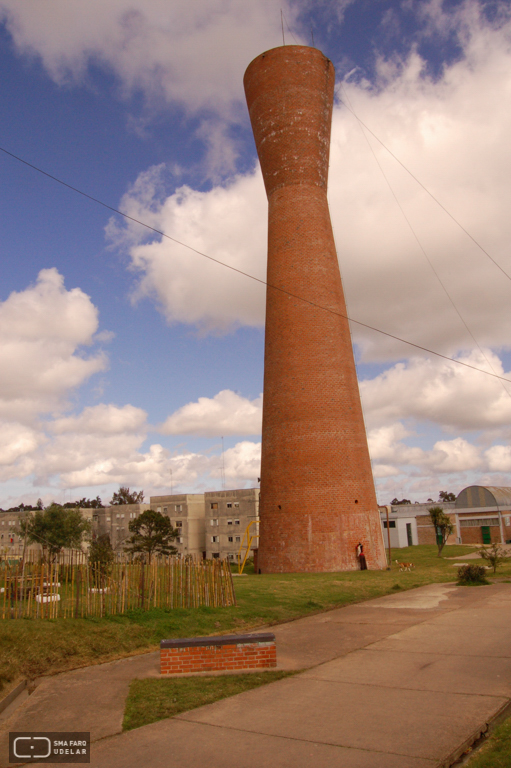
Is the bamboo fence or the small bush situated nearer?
the bamboo fence

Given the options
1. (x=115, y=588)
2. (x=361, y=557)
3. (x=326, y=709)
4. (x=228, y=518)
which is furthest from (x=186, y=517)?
(x=326, y=709)

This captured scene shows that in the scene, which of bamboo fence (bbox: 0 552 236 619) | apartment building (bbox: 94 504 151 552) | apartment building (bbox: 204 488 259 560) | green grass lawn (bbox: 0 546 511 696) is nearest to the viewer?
green grass lawn (bbox: 0 546 511 696)

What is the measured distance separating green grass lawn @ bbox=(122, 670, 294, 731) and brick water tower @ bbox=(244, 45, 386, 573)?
13383 mm

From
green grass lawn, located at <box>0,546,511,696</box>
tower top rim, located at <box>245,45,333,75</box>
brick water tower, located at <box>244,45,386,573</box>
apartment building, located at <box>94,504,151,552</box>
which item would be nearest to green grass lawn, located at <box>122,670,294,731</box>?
green grass lawn, located at <box>0,546,511,696</box>

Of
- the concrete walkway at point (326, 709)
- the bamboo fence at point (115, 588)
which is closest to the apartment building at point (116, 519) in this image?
the bamboo fence at point (115, 588)

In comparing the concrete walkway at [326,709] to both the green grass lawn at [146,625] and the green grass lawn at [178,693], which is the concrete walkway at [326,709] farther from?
the green grass lawn at [146,625]

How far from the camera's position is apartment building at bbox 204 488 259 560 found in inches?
2447

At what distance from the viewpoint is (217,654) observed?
822 centimetres

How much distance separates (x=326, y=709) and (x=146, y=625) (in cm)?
558

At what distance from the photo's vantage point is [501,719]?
5.86 m

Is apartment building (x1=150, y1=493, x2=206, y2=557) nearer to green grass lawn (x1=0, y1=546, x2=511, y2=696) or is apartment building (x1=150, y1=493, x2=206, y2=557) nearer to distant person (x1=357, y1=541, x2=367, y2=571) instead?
distant person (x1=357, y1=541, x2=367, y2=571)

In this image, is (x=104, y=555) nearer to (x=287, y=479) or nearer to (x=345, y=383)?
(x=287, y=479)

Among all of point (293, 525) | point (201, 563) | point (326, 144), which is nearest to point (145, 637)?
point (201, 563)

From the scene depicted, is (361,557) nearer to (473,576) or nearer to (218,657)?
(473,576)
